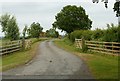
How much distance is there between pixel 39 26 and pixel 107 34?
9139 centimetres

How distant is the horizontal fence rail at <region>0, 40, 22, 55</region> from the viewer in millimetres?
26342

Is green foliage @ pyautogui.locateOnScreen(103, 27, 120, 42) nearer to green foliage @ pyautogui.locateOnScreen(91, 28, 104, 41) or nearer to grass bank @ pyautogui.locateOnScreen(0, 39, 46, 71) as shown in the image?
green foliage @ pyautogui.locateOnScreen(91, 28, 104, 41)

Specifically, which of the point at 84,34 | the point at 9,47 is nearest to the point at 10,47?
the point at 9,47

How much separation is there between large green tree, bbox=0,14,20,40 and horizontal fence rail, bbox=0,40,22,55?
76.6 feet

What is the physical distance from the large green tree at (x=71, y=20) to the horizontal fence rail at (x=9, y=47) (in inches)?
2275

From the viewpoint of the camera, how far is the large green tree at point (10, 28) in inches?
2243

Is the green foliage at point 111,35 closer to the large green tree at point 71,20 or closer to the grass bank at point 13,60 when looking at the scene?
the grass bank at point 13,60

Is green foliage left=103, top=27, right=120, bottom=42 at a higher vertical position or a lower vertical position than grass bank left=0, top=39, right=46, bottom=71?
higher

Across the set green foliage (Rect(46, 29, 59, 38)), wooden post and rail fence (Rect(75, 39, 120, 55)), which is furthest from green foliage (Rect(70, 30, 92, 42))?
green foliage (Rect(46, 29, 59, 38))

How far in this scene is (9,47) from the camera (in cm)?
2864

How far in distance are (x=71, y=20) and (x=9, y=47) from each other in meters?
63.4

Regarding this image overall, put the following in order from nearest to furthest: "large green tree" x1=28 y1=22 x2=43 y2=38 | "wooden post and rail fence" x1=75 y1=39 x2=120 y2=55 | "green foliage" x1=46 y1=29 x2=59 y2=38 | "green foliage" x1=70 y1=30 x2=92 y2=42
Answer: "wooden post and rail fence" x1=75 y1=39 x2=120 y2=55
"green foliage" x1=70 y1=30 x2=92 y2=42
"large green tree" x1=28 y1=22 x2=43 y2=38
"green foliage" x1=46 y1=29 x2=59 y2=38

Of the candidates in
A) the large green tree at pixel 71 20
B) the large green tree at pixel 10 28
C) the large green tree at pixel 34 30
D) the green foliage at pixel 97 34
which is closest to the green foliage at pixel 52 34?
the large green tree at pixel 34 30

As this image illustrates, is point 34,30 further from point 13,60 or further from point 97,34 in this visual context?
point 13,60
